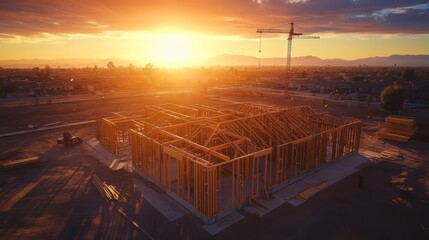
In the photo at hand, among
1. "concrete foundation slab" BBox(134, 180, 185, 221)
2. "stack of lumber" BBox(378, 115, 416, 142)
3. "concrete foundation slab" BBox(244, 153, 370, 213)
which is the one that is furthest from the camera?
"stack of lumber" BBox(378, 115, 416, 142)

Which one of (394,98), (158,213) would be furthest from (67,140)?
(394,98)

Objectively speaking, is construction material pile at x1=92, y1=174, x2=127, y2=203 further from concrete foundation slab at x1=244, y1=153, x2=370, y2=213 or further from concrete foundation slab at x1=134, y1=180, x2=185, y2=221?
concrete foundation slab at x1=244, y1=153, x2=370, y2=213

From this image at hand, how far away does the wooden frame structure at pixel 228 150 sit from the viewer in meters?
13.4

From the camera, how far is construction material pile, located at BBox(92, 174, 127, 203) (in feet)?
48.6

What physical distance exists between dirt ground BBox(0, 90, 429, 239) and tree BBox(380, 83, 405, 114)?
54.9 feet

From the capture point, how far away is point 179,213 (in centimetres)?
1341

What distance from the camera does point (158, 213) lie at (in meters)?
13.5

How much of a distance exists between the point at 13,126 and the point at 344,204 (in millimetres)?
34450

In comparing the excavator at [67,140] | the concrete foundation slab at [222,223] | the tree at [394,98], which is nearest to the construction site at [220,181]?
the concrete foundation slab at [222,223]

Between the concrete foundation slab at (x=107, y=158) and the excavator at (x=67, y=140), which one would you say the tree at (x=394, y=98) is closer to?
the concrete foundation slab at (x=107, y=158)

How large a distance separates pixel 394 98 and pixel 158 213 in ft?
118

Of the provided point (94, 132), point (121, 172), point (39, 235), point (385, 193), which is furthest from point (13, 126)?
point (385, 193)

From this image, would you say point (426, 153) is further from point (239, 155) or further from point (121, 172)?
point (121, 172)

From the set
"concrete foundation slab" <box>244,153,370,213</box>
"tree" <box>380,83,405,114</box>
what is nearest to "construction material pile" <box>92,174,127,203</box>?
"concrete foundation slab" <box>244,153,370,213</box>
